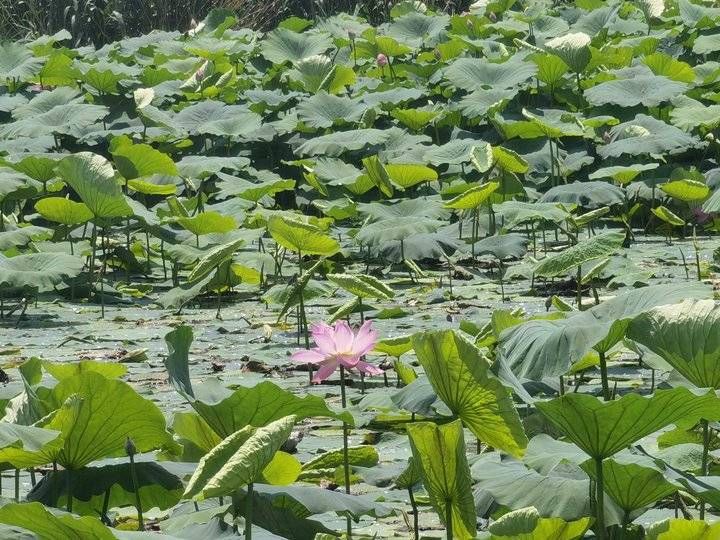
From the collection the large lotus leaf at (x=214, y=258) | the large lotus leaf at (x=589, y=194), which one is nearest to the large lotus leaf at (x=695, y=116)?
the large lotus leaf at (x=589, y=194)

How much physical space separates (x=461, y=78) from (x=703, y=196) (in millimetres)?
2154

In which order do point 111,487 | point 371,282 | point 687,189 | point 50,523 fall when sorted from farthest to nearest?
point 687,189 → point 371,282 → point 111,487 → point 50,523

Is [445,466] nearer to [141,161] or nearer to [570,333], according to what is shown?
[570,333]

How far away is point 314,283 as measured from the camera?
167 inches

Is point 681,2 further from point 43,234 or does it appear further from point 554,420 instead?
point 554,420

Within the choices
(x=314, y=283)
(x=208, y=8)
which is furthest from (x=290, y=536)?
(x=208, y=8)

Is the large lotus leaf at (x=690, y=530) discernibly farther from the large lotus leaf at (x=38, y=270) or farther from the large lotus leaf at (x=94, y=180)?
the large lotus leaf at (x=94, y=180)

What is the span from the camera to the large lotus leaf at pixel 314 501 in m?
1.86

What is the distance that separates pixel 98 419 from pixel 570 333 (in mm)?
707

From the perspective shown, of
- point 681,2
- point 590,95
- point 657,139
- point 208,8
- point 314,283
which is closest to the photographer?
point 314,283

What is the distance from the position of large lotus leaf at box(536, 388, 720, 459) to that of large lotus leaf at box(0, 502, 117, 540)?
0.53 m

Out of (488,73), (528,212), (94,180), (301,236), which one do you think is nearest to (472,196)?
(528,212)

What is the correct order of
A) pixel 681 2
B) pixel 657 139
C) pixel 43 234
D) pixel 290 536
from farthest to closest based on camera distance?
pixel 681 2 → pixel 657 139 → pixel 43 234 → pixel 290 536

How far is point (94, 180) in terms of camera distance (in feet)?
16.1
